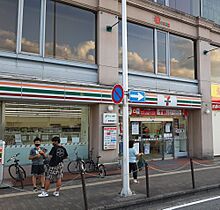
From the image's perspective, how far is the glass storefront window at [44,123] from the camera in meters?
10.2

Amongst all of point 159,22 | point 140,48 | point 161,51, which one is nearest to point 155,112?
point 161,51

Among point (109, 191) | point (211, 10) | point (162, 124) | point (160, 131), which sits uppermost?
point (211, 10)

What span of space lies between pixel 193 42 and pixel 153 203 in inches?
476

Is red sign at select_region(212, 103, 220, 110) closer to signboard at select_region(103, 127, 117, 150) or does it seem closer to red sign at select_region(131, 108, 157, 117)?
red sign at select_region(131, 108, 157, 117)

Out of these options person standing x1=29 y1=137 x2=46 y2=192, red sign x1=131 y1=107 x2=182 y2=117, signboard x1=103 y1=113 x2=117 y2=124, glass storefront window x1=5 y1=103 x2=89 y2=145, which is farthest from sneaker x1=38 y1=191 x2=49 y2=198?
red sign x1=131 y1=107 x2=182 y2=117

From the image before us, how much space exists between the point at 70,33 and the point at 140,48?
13.8ft

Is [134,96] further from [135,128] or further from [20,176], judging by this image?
[135,128]

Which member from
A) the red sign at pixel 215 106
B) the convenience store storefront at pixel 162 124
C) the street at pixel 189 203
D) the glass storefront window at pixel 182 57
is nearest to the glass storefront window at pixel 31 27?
the convenience store storefront at pixel 162 124

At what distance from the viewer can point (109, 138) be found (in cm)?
1153

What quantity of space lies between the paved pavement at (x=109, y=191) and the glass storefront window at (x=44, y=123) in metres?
2.10

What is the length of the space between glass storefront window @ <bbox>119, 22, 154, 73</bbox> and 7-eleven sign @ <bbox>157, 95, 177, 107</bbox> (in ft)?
5.24

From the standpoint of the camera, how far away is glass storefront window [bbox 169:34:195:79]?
15.3 m

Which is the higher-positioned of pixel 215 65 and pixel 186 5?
pixel 186 5

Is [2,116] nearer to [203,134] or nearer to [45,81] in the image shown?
[45,81]
